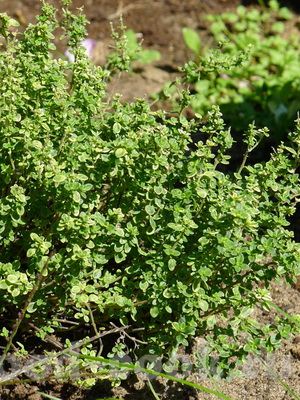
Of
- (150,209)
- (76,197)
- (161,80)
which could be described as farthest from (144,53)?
(76,197)

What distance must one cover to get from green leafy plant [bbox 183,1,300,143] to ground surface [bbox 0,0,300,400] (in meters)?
0.21

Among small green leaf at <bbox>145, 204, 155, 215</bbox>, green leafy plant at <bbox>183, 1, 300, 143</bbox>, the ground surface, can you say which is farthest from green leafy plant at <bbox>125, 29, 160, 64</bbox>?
small green leaf at <bbox>145, 204, 155, 215</bbox>

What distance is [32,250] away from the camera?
225 cm

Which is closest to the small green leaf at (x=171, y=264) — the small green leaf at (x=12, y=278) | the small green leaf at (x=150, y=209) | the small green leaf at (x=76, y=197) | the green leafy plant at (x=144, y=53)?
the small green leaf at (x=150, y=209)

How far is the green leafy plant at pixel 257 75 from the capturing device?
4410 mm

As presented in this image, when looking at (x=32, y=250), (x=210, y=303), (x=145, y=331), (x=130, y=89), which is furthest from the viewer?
(x=130, y=89)

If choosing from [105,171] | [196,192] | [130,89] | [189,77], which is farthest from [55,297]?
[130,89]

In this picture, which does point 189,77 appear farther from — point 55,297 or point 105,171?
point 55,297

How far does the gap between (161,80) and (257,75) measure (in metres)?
0.69

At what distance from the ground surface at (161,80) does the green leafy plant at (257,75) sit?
0.70 feet

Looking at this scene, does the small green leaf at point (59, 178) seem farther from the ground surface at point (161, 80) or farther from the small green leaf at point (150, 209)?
the ground surface at point (161, 80)

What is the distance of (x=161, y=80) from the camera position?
5.06 meters

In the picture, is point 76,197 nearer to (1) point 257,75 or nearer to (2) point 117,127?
(2) point 117,127

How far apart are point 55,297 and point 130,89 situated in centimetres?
262
